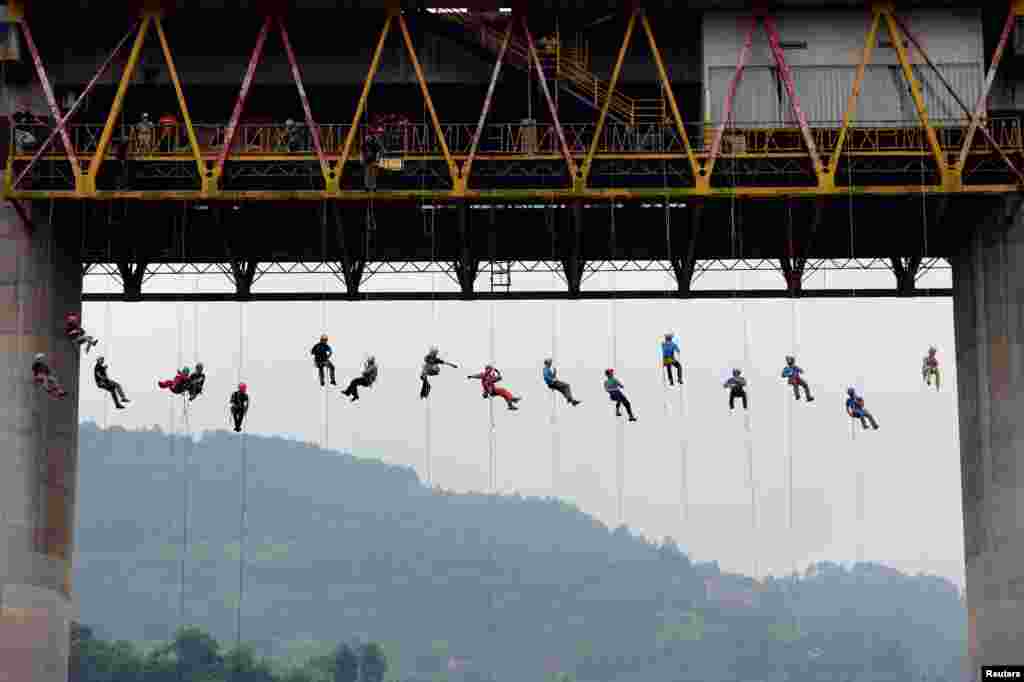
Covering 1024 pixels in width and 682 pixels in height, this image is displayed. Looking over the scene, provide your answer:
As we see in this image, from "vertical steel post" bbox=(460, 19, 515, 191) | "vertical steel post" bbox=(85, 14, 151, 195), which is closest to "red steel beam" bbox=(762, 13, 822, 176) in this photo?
"vertical steel post" bbox=(460, 19, 515, 191)

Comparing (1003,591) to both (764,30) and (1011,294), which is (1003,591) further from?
(764,30)

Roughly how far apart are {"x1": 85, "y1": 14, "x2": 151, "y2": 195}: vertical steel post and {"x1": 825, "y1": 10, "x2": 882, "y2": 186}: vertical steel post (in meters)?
18.2

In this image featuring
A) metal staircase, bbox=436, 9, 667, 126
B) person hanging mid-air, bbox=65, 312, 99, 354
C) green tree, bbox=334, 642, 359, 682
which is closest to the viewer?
person hanging mid-air, bbox=65, 312, 99, 354

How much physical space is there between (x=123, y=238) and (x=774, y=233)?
61.2ft

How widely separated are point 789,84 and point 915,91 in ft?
10.8

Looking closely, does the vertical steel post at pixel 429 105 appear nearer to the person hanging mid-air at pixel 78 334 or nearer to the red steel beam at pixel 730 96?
the red steel beam at pixel 730 96

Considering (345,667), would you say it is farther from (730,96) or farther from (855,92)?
(855,92)

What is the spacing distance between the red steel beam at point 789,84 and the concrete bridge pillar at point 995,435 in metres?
5.59

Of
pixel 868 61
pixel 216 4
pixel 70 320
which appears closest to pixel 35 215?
pixel 70 320

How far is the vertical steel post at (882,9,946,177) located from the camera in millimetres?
49594

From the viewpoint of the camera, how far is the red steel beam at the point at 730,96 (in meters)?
49.6

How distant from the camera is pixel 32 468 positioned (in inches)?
1973

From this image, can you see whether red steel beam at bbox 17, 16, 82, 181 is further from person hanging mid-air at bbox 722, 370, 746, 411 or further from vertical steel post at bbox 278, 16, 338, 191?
person hanging mid-air at bbox 722, 370, 746, 411

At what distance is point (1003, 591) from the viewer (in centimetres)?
4984
